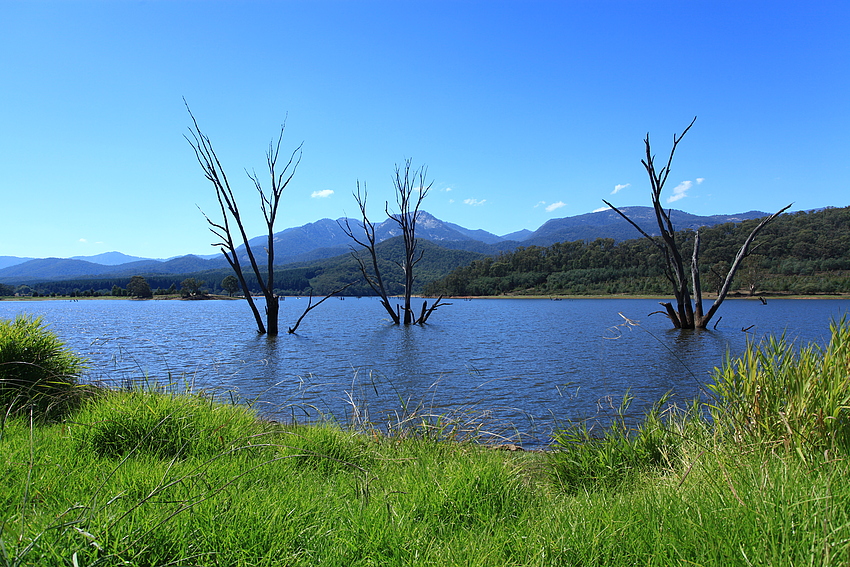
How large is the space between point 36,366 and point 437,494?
18.7 ft

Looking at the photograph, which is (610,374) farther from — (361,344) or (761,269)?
(761,269)

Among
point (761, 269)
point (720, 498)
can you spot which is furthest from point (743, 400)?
point (761, 269)

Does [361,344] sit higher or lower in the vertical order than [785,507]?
lower

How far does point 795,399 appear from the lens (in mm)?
3506

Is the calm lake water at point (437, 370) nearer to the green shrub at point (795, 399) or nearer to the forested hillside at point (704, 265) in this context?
the green shrub at point (795, 399)

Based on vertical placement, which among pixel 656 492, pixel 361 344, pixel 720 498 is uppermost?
pixel 720 498

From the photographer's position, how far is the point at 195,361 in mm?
15938

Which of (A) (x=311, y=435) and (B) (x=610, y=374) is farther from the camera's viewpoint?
(B) (x=610, y=374)

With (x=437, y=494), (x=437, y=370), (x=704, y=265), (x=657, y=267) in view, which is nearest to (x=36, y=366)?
(x=437, y=494)

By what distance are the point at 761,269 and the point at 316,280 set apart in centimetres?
13949

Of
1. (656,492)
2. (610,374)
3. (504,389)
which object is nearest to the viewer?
(656,492)

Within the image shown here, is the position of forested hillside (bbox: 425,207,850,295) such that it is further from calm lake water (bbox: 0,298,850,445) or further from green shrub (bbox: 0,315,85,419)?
green shrub (bbox: 0,315,85,419)

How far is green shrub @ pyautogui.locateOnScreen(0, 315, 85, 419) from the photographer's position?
229 inches

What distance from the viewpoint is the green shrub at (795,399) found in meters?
3.26
